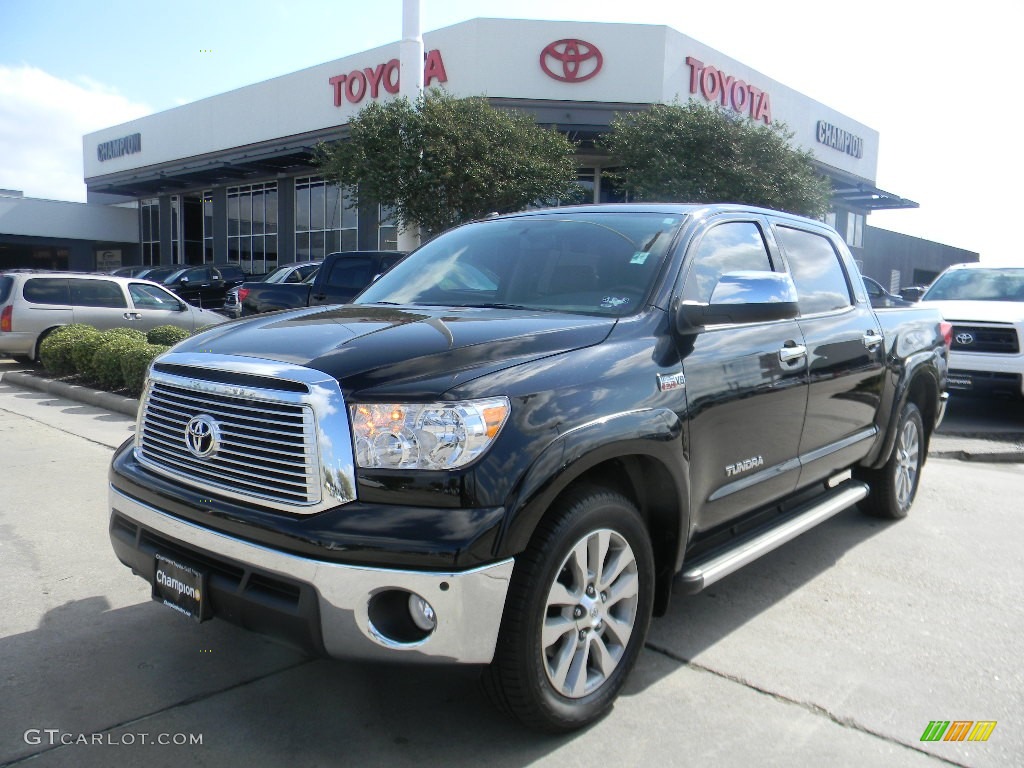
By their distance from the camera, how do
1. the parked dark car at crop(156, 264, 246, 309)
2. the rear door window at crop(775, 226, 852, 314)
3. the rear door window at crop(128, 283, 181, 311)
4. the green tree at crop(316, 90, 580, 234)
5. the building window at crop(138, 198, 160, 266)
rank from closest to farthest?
the rear door window at crop(775, 226, 852, 314), the rear door window at crop(128, 283, 181, 311), the green tree at crop(316, 90, 580, 234), the parked dark car at crop(156, 264, 246, 309), the building window at crop(138, 198, 160, 266)

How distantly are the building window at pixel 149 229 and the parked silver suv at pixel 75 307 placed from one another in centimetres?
3116

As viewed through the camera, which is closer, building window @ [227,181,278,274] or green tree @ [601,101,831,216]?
green tree @ [601,101,831,216]

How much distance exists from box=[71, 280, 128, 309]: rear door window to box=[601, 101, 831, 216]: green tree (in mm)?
11115

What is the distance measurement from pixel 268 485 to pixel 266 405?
25 cm

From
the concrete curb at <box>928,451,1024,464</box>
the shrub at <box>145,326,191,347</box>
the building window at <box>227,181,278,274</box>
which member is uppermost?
the building window at <box>227,181,278,274</box>

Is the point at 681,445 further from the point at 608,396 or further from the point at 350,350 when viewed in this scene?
the point at 350,350

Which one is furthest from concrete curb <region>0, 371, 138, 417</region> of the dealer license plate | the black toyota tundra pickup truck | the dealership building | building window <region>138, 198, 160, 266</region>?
building window <region>138, 198, 160, 266</region>

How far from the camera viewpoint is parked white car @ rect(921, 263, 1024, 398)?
9.49 m

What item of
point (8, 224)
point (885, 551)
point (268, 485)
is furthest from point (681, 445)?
point (8, 224)

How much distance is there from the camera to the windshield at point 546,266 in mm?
3525

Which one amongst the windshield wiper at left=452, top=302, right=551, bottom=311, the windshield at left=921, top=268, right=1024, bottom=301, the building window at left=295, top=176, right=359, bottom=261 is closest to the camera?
the windshield wiper at left=452, top=302, right=551, bottom=311

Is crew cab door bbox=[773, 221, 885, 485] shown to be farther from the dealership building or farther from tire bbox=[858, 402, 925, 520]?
the dealership building

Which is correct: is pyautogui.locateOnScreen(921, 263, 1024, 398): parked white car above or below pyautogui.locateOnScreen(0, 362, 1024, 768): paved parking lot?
above

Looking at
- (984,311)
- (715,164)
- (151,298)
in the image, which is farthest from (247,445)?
(715,164)
